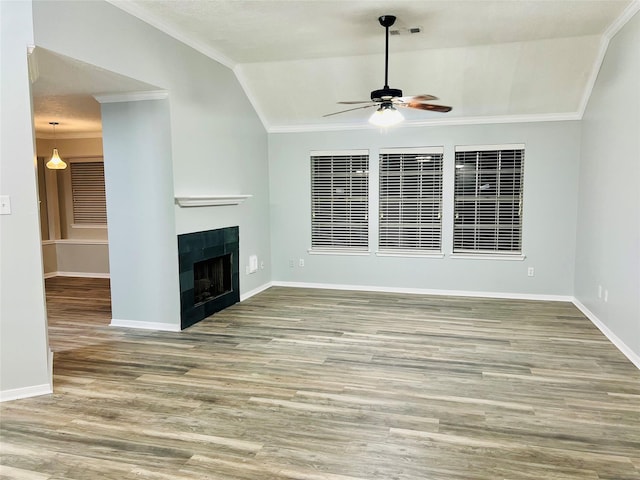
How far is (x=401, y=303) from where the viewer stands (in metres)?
5.93

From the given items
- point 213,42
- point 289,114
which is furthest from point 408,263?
point 213,42

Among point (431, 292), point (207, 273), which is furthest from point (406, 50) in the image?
point (207, 273)

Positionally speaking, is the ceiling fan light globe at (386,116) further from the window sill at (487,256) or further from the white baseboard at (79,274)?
the white baseboard at (79,274)

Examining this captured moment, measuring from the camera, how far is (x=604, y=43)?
4734mm

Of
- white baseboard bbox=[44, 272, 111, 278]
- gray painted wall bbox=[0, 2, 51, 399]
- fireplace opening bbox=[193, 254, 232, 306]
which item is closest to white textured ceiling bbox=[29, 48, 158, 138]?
gray painted wall bbox=[0, 2, 51, 399]

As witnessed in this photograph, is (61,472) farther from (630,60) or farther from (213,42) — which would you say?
(630,60)

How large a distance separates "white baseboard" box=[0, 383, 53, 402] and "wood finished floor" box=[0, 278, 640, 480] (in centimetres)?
8

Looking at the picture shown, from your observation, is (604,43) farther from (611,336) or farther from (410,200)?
(611,336)

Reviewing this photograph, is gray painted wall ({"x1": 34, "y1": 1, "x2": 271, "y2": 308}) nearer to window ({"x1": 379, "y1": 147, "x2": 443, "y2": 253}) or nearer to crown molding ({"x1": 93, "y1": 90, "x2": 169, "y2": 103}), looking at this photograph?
crown molding ({"x1": 93, "y1": 90, "x2": 169, "y2": 103})

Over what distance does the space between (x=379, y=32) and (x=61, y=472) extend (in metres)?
4.40

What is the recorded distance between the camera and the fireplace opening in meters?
5.33

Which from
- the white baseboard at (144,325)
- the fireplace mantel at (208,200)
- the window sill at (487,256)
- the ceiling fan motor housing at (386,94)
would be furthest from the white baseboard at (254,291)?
the ceiling fan motor housing at (386,94)

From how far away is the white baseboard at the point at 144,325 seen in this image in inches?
189

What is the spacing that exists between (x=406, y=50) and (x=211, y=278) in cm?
351
